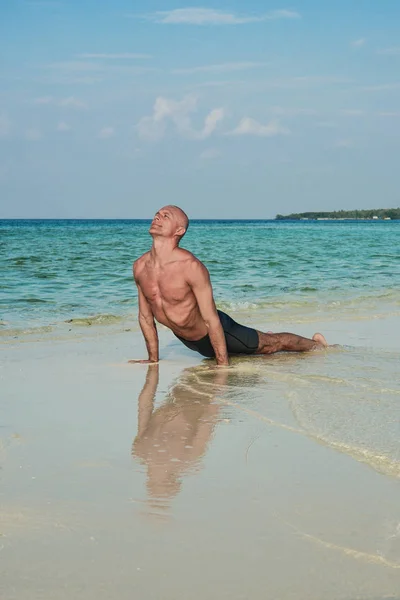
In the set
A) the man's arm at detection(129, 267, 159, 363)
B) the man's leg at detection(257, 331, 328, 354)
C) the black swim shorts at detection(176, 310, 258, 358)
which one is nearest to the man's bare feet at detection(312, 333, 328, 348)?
the man's leg at detection(257, 331, 328, 354)

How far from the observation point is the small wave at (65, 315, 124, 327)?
32.3 feet

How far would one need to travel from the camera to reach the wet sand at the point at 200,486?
2631 millimetres

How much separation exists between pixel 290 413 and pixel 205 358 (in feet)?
8.53

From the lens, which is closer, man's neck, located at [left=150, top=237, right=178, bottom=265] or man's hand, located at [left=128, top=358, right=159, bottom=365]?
man's neck, located at [left=150, top=237, right=178, bottom=265]

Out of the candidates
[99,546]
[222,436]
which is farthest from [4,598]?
[222,436]

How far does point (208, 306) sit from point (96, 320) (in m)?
3.80

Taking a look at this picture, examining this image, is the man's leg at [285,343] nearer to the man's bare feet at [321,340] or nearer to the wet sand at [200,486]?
the man's bare feet at [321,340]

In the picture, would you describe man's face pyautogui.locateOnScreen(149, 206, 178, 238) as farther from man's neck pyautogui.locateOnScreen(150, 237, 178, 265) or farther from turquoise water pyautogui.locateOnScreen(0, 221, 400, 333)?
turquoise water pyautogui.locateOnScreen(0, 221, 400, 333)

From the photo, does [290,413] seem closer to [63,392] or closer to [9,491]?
[63,392]

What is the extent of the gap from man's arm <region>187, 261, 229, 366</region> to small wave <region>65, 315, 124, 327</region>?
130 inches

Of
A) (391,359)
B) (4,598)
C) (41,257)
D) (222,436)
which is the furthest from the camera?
(41,257)

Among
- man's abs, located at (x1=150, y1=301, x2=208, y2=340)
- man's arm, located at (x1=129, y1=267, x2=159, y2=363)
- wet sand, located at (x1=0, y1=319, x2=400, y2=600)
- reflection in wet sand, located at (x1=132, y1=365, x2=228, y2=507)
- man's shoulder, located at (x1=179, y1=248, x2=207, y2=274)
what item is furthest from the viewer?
man's arm, located at (x1=129, y1=267, x2=159, y2=363)

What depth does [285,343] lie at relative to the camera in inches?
294

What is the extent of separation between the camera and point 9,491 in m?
3.40
